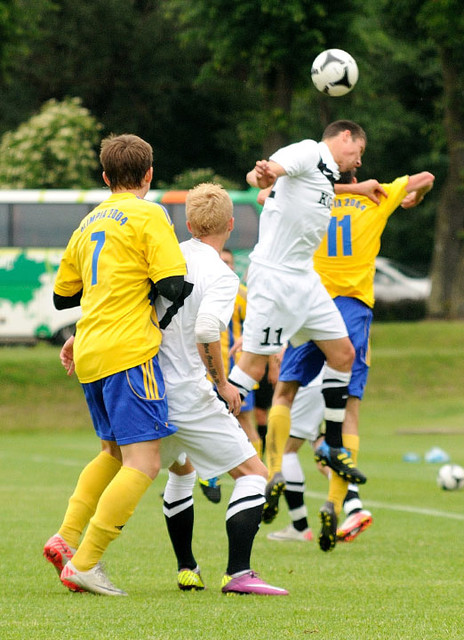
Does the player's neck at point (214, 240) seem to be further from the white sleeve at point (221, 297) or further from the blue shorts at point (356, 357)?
the blue shorts at point (356, 357)

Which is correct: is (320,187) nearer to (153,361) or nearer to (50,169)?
(153,361)

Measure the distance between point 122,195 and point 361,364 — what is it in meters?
2.99

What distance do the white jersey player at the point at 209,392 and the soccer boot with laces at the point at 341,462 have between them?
5.86 ft

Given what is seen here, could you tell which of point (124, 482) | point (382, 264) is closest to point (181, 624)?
point (124, 482)

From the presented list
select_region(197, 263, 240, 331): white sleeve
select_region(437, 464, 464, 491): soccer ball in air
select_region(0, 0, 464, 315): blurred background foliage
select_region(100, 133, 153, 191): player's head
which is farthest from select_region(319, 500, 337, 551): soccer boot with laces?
select_region(0, 0, 464, 315): blurred background foliage

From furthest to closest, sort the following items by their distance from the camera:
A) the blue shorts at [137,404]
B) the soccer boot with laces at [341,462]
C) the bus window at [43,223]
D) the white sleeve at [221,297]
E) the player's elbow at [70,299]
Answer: the bus window at [43,223] < the soccer boot with laces at [341,462] < the player's elbow at [70,299] < the white sleeve at [221,297] < the blue shorts at [137,404]

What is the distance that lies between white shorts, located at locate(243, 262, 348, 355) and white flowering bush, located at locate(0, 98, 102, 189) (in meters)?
28.3

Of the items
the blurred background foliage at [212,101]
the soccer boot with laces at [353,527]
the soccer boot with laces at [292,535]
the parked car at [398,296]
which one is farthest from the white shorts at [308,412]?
the parked car at [398,296]

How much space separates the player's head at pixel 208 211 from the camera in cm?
573

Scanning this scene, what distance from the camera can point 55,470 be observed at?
14133 millimetres

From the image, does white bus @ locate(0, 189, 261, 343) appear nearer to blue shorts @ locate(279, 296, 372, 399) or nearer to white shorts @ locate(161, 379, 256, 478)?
blue shorts @ locate(279, 296, 372, 399)

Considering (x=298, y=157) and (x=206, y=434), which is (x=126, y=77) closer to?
(x=298, y=157)

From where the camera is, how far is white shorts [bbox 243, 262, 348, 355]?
24.6 feet

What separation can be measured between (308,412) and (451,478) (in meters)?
3.45
